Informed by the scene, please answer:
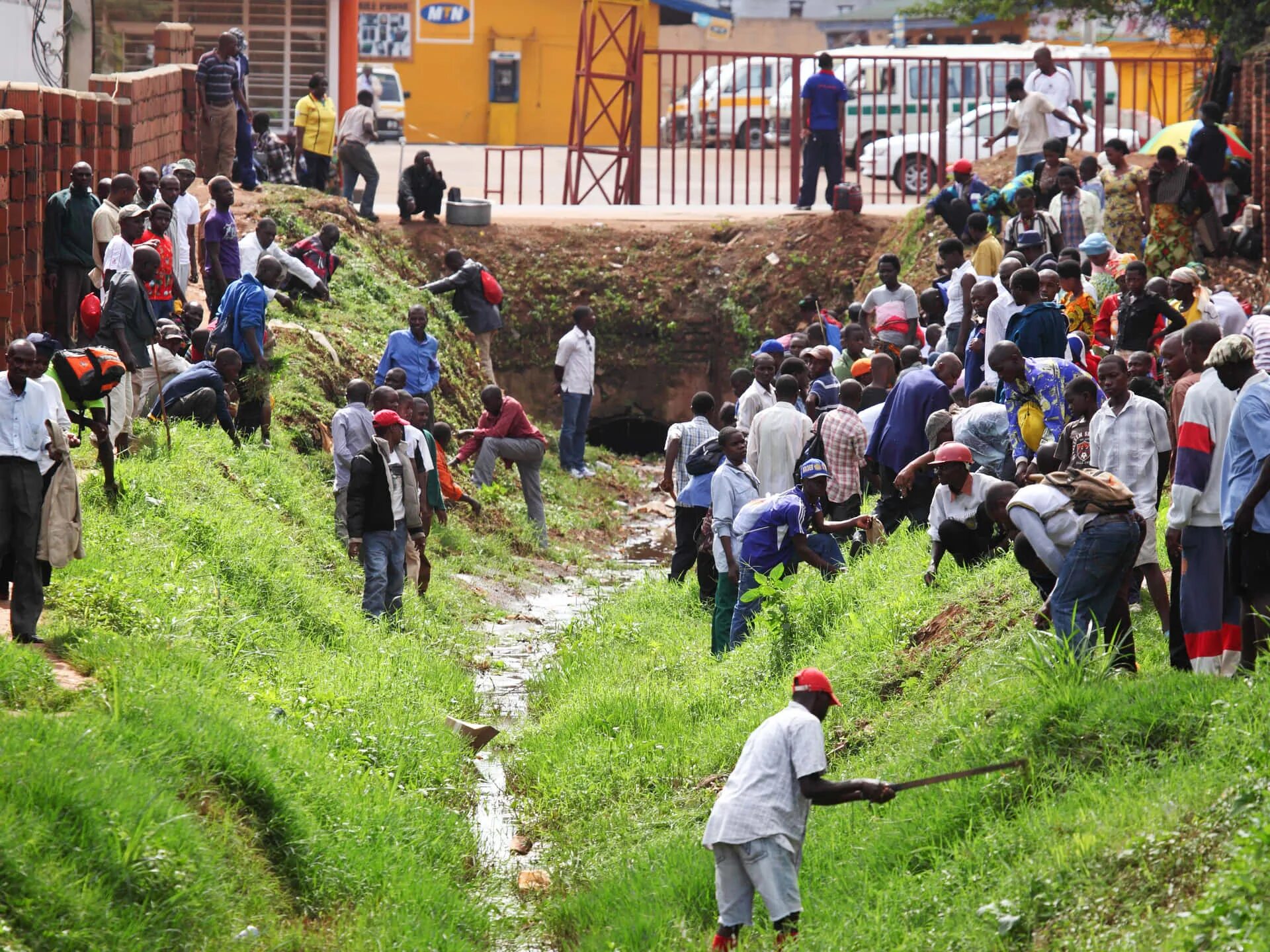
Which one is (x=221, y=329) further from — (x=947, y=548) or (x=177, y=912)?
(x=177, y=912)

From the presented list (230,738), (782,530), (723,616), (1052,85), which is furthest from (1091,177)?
(230,738)

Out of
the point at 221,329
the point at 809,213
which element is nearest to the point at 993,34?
the point at 809,213

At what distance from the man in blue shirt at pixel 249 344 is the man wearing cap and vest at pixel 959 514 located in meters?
6.73

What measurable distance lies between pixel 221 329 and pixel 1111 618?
352 inches

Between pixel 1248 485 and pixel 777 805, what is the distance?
2451 mm

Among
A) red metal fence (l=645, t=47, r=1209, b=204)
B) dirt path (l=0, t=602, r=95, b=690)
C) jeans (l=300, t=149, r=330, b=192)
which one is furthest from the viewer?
red metal fence (l=645, t=47, r=1209, b=204)

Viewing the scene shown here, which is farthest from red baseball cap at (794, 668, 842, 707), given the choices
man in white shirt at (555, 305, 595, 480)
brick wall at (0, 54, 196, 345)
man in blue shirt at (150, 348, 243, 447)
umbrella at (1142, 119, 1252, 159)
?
man in white shirt at (555, 305, 595, 480)

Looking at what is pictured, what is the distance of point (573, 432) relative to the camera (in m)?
20.4

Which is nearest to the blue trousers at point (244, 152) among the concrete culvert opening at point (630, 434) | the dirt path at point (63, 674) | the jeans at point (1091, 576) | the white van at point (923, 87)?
the concrete culvert opening at point (630, 434)

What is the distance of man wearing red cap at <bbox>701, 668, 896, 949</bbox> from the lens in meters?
6.72

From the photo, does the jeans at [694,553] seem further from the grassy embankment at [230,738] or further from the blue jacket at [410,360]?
the blue jacket at [410,360]

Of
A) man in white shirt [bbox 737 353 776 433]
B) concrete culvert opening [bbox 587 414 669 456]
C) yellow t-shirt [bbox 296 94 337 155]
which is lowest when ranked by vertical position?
concrete culvert opening [bbox 587 414 669 456]

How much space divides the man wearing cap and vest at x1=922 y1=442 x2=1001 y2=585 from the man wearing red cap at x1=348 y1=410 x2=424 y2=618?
12.8ft

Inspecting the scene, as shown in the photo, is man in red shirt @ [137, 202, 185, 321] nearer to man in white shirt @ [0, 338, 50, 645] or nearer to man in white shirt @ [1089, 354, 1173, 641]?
man in white shirt @ [0, 338, 50, 645]
